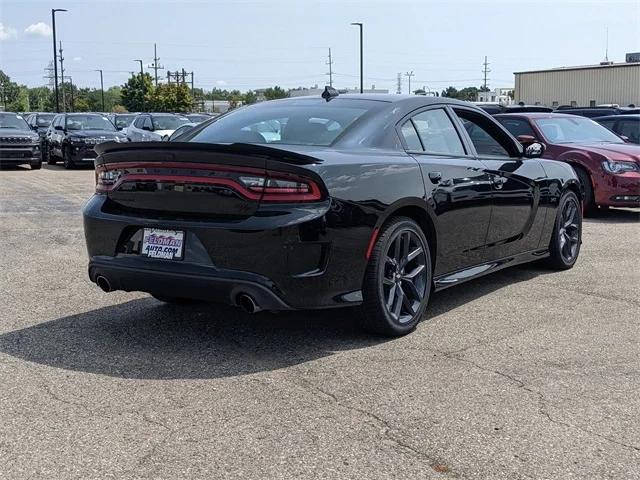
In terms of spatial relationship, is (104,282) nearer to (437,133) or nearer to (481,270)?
(437,133)

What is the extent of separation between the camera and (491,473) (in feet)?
10.2

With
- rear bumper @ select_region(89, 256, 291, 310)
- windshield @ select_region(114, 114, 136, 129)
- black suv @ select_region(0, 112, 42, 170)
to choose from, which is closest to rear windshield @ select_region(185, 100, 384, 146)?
rear bumper @ select_region(89, 256, 291, 310)

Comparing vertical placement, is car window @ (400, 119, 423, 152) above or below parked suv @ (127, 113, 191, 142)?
below

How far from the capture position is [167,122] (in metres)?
22.8

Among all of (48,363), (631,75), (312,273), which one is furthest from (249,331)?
(631,75)

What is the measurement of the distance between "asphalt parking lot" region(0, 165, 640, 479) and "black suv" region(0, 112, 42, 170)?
1551 centimetres

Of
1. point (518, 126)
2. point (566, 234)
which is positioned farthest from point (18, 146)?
point (566, 234)

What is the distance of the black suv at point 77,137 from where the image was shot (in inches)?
849

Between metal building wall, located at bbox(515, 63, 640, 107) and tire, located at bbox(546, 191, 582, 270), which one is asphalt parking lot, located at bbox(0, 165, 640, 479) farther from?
metal building wall, located at bbox(515, 63, 640, 107)

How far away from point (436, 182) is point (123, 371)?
236 centimetres

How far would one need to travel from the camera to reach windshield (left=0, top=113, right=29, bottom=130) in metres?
21.9

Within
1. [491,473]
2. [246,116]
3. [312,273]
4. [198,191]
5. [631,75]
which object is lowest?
[491,473]

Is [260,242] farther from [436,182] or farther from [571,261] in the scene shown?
[571,261]

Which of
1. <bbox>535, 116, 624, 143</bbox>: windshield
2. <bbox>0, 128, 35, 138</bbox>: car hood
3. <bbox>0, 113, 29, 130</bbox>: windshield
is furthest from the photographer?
<bbox>0, 113, 29, 130</bbox>: windshield
